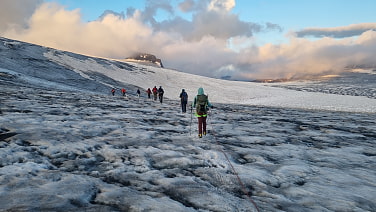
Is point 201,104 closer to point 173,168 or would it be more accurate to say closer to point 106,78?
point 173,168

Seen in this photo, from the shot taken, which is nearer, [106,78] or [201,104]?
[201,104]

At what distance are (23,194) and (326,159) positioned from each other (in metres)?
7.97

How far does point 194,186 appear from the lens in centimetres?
520

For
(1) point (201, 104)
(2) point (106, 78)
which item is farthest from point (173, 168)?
(2) point (106, 78)

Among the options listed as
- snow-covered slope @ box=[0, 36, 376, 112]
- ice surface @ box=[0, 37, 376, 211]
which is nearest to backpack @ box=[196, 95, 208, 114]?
ice surface @ box=[0, 37, 376, 211]

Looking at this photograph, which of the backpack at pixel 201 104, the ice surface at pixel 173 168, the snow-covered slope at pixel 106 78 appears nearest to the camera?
the ice surface at pixel 173 168

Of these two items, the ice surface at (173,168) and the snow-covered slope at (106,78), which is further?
the snow-covered slope at (106,78)

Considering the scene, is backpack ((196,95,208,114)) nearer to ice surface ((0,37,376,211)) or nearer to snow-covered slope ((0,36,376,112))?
ice surface ((0,37,376,211))

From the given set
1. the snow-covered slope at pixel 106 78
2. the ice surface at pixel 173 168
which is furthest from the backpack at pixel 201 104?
the snow-covered slope at pixel 106 78

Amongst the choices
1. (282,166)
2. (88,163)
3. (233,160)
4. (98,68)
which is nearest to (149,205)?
(88,163)

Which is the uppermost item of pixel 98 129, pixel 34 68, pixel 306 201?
pixel 34 68

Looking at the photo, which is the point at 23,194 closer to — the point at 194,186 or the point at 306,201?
the point at 194,186

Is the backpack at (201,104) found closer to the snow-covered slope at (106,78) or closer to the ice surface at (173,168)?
the ice surface at (173,168)

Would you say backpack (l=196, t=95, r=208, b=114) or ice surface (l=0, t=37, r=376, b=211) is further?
backpack (l=196, t=95, r=208, b=114)
